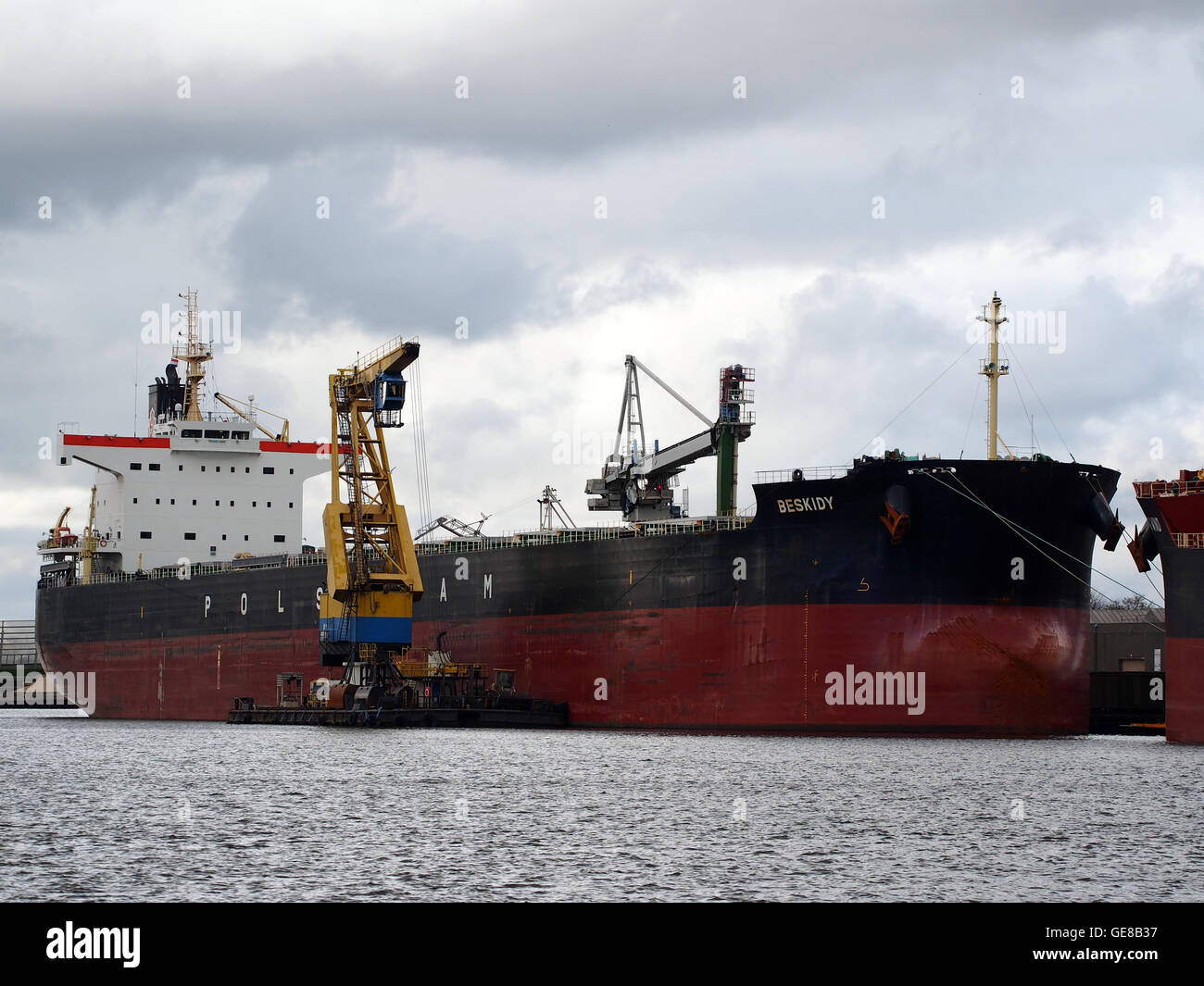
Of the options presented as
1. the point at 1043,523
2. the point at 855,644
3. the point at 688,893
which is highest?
the point at 1043,523

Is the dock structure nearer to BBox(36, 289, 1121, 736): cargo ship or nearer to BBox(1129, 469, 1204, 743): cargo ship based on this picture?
BBox(36, 289, 1121, 736): cargo ship

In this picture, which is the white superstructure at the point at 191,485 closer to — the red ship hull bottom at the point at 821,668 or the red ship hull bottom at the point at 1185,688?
the red ship hull bottom at the point at 821,668

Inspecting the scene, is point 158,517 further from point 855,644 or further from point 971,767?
point 971,767

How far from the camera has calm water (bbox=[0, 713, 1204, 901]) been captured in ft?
65.4

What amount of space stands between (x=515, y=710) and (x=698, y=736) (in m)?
5.23

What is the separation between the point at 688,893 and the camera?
19312mm

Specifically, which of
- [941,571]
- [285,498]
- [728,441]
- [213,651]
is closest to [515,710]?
[728,441]

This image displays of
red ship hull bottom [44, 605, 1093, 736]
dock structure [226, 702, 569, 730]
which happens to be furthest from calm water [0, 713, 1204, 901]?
dock structure [226, 702, 569, 730]

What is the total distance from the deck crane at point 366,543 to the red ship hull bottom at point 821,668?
13.2 feet

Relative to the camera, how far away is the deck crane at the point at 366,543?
151 ft

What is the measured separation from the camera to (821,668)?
3947 cm

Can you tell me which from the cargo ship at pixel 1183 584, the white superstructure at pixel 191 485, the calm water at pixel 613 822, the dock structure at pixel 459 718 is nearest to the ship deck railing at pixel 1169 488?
the cargo ship at pixel 1183 584

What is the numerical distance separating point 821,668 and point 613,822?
49.7 ft

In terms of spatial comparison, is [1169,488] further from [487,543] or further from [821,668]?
[487,543]
